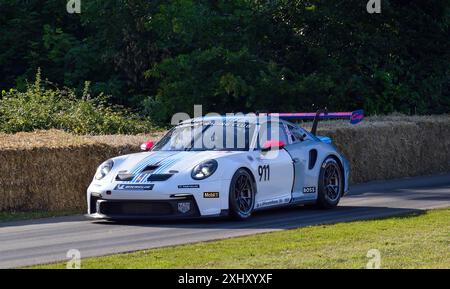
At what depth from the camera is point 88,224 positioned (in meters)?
15.3

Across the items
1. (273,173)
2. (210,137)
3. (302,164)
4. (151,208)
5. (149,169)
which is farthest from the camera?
(302,164)

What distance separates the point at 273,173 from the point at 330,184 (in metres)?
1.59

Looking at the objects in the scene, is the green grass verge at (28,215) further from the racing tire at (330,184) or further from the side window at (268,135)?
the racing tire at (330,184)

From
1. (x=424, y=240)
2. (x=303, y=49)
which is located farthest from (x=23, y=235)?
(x=303, y=49)

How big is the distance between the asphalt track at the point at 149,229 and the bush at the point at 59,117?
22.1ft

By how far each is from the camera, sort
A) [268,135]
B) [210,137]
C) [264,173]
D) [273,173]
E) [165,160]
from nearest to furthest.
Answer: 1. [165,160]
2. [264,173]
3. [273,173]
4. [210,137]
5. [268,135]

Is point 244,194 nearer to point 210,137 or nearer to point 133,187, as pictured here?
point 210,137

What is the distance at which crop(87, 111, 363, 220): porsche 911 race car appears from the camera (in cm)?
1484

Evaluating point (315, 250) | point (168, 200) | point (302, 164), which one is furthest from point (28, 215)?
point (315, 250)

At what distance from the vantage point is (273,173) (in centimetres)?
1597

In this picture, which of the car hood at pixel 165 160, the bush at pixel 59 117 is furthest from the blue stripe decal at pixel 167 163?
the bush at pixel 59 117

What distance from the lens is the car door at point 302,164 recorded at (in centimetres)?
1655
